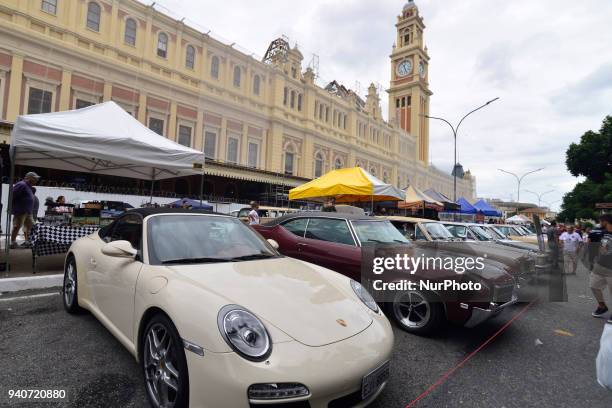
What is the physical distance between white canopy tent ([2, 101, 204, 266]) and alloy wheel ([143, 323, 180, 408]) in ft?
15.8

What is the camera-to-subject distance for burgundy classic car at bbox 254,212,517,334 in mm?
3605

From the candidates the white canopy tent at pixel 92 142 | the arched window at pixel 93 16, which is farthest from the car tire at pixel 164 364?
the arched window at pixel 93 16

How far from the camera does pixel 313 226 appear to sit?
516 cm

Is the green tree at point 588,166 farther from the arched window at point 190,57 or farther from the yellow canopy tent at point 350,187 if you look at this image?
the arched window at point 190,57

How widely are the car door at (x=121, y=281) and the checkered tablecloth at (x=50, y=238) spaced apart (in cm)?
312

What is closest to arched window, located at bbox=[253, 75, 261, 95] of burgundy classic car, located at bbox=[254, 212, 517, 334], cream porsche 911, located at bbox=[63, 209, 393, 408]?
burgundy classic car, located at bbox=[254, 212, 517, 334]

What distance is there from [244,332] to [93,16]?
2371cm

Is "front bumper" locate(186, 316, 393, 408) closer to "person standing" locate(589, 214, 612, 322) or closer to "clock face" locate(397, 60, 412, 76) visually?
"person standing" locate(589, 214, 612, 322)

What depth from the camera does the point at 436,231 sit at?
7520 millimetres

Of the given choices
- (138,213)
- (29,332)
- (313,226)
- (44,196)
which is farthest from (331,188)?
(44,196)

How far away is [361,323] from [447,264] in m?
2.06

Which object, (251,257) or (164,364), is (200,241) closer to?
(251,257)

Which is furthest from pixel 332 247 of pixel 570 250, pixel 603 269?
pixel 570 250

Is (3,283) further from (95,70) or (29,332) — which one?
(95,70)
